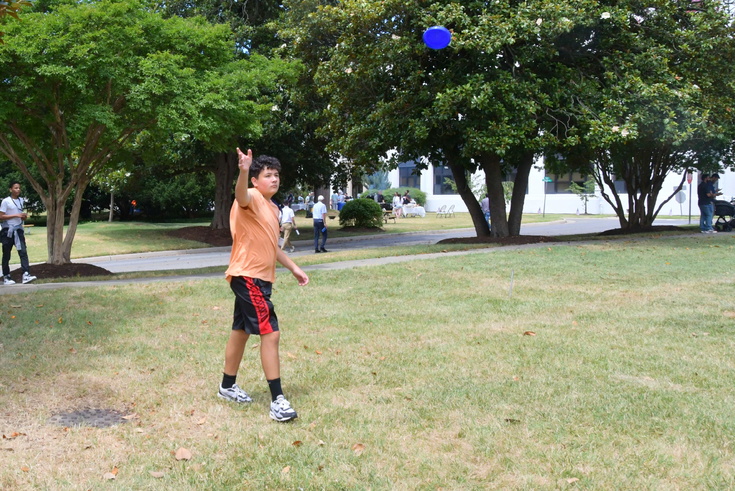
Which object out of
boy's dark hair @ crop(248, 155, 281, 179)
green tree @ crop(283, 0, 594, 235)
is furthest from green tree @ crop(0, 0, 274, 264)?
boy's dark hair @ crop(248, 155, 281, 179)

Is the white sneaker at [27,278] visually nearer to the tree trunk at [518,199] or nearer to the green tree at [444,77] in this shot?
the green tree at [444,77]

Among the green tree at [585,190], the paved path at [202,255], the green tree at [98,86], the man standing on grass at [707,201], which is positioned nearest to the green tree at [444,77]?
the green tree at [98,86]

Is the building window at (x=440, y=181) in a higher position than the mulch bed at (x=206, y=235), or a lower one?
higher

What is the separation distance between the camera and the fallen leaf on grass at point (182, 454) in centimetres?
409

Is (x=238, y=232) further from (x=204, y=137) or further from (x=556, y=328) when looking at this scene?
(x=204, y=137)

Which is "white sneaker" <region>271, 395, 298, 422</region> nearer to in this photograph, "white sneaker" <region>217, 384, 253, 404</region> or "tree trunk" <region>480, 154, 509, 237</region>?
"white sneaker" <region>217, 384, 253, 404</region>

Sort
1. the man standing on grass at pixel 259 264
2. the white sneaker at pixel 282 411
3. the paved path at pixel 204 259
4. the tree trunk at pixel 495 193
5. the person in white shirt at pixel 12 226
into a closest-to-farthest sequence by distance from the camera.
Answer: the white sneaker at pixel 282 411
the man standing on grass at pixel 259 264
the paved path at pixel 204 259
the person in white shirt at pixel 12 226
the tree trunk at pixel 495 193

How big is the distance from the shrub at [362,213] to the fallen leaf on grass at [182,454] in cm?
2876

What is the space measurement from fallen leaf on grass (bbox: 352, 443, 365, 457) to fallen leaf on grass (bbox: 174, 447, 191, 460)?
36.2 inches

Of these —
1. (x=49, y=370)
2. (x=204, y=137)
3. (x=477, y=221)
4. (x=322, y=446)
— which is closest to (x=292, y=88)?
(x=477, y=221)

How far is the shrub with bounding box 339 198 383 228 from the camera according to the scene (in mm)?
32875

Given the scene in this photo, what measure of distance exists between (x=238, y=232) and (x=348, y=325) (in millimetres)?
3103

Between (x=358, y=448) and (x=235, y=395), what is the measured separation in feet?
4.24

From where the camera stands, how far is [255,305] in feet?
16.1
